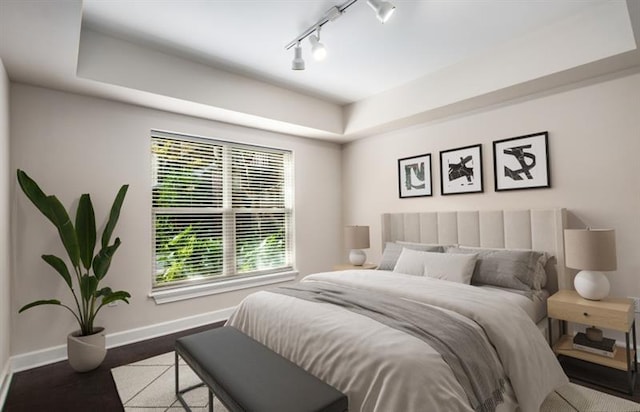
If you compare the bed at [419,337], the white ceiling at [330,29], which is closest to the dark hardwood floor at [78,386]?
the bed at [419,337]

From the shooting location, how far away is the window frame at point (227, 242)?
139 inches

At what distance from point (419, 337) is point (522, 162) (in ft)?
8.10

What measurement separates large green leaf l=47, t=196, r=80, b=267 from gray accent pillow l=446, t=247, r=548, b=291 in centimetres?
343

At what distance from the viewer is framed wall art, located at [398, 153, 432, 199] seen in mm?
4078

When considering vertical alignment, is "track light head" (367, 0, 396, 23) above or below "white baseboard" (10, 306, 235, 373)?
above

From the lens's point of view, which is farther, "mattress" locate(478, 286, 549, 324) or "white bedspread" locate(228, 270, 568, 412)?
"mattress" locate(478, 286, 549, 324)

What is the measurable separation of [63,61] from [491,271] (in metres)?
3.86

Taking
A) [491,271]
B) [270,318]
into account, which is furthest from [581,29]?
[270,318]

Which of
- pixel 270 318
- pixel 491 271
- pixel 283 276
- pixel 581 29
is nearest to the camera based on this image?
pixel 270 318

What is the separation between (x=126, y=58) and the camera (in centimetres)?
292

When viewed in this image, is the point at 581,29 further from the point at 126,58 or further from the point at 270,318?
the point at 126,58

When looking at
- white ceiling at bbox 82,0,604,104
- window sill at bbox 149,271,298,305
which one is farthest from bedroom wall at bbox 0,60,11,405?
window sill at bbox 149,271,298,305

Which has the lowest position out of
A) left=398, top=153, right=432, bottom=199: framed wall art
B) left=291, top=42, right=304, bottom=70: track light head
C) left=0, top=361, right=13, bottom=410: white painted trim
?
left=0, top=361, right=13, bottom=410: white painted trim

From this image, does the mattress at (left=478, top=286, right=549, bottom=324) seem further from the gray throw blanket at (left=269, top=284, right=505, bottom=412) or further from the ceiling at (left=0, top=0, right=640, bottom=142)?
the ceiling at (left=0, top=0, right=640, bottom=142)
